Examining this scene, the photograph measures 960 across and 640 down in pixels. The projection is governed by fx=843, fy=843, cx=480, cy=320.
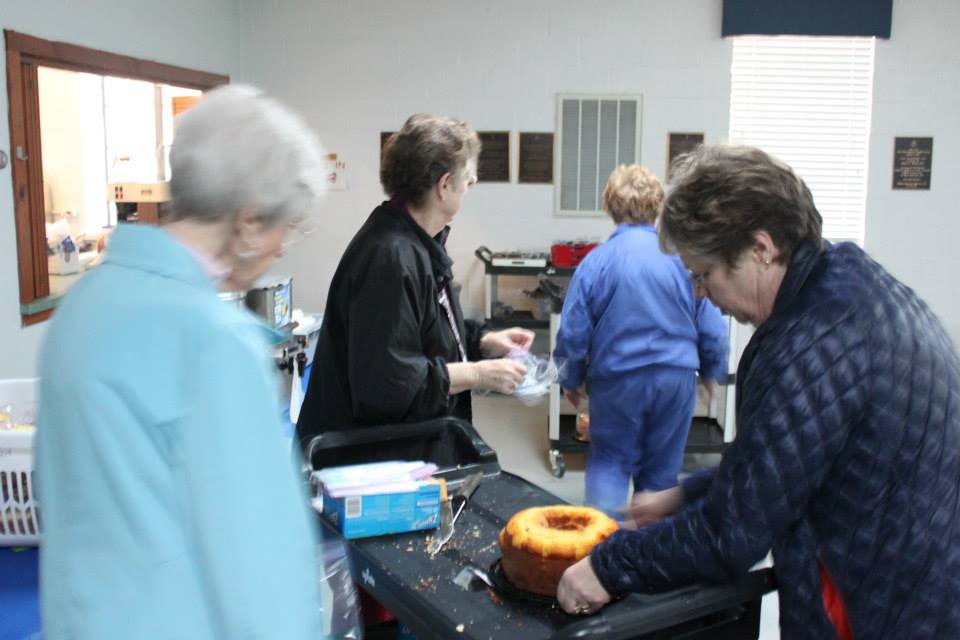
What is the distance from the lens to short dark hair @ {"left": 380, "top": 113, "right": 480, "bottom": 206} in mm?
1952

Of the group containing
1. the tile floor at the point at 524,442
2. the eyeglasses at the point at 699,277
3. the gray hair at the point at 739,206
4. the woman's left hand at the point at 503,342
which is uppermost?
the gray hair at the point at 739,206

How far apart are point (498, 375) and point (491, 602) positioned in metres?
0.77

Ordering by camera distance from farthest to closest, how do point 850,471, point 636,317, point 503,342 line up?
1. point 636,317
2. point 503,342
3. point 850,471

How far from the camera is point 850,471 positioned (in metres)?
1.13

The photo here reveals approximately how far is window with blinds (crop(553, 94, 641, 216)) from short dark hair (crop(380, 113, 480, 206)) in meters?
3.43

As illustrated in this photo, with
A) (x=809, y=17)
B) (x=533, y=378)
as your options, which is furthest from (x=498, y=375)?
(x=809, y=17)

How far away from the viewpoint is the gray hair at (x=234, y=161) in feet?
3.06

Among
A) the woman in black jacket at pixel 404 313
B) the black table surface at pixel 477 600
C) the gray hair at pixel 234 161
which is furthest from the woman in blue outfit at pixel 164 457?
the woman in black jacket at pixel 404 313

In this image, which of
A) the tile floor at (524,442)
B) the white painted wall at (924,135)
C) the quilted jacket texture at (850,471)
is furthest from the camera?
the white painted wall at (924,135)

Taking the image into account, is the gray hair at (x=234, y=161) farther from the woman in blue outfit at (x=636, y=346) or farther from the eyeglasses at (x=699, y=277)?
the woman in blue outfit at (x=636, y=346)

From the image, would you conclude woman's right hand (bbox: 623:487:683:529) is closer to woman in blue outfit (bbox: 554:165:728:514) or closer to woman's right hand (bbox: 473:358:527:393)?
woman's right hand (bbox: 473:358:527:393)

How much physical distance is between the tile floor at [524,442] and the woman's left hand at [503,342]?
153 centimetres

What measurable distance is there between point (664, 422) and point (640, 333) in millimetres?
323

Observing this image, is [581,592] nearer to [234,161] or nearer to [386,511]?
[386,511]
